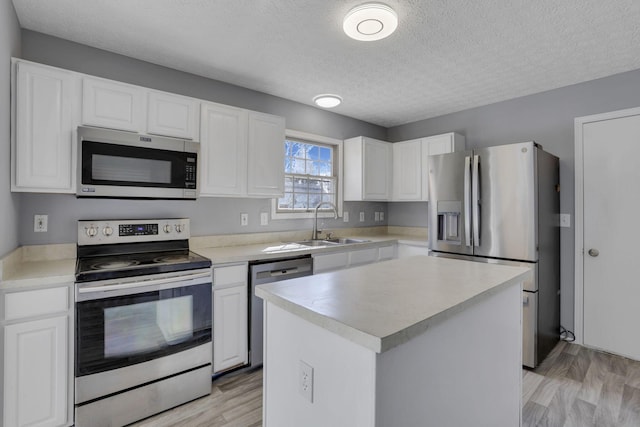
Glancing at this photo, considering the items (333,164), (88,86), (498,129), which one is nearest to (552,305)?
(498,129)

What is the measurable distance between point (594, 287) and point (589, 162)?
3.81 ft

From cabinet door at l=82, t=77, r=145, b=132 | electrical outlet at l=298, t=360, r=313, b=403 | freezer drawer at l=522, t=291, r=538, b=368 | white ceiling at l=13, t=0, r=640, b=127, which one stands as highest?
white ceiling at l=13, t=0, r=640, b=127

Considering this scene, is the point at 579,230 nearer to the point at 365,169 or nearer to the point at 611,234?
the point at 611,234

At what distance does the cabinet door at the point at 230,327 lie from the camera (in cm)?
232

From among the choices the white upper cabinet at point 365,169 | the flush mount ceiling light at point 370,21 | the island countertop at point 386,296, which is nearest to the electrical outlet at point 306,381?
the island countertop at point 386,296

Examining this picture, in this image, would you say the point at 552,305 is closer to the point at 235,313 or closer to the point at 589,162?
the point at 589,162

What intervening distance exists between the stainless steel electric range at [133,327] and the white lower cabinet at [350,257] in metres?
1.04

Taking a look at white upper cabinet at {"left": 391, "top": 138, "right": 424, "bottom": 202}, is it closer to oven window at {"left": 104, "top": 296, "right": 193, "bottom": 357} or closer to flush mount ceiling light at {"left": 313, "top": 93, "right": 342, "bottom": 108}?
flush mount ceiling light at {"left": 313, "top": 93, "right": 342, "bottom": 108}

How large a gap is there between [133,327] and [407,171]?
3.35 meters

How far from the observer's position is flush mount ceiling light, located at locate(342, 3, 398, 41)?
1.84m

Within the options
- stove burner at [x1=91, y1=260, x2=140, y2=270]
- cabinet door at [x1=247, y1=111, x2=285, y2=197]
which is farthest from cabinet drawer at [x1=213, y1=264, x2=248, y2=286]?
cabinet door at [x1=247, y1=111, x2=285, y2=197]

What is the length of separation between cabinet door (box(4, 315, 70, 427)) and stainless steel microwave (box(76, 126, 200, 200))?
84 cm

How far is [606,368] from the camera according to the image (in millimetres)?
2594

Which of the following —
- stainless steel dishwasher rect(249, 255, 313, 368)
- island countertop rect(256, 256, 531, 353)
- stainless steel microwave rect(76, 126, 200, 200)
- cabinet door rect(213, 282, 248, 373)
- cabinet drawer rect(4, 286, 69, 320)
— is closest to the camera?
island countertop rect(256, 256, 531, 353)
